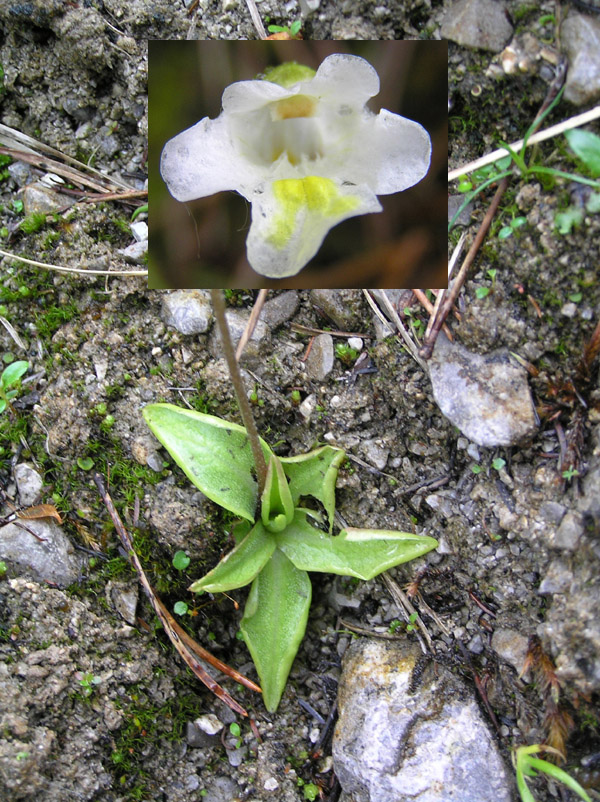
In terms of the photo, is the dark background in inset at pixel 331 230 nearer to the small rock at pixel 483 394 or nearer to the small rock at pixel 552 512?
the small rock at pixel 483 394

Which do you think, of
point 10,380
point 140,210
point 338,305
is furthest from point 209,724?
point 140,210

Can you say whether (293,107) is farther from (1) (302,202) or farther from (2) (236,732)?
(2) (236,732)

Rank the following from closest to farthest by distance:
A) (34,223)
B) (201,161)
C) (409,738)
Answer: (409,738) < (201,161) < (34,223)

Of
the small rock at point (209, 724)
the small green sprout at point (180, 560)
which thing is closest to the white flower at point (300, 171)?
the small green sprout at point (180, 560)

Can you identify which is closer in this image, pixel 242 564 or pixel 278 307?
pixel 242 564

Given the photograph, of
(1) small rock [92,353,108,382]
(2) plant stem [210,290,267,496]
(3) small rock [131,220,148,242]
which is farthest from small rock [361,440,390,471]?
(3) small rock [131,220,148,242]

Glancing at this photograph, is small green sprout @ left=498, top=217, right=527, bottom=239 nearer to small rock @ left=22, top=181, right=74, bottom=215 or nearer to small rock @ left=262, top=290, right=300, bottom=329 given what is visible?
small rock @ left=262, top=290, right=300, bottom=329
